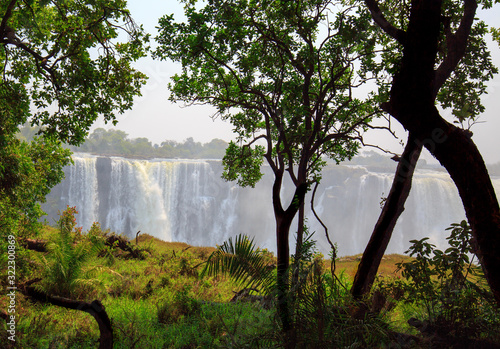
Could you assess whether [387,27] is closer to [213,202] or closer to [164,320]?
[164,320]

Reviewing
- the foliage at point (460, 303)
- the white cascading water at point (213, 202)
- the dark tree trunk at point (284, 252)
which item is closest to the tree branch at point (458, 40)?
the foliage at point (460, 303)

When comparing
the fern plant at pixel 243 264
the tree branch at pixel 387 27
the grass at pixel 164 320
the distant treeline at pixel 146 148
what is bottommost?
the grass at pixel 164 320

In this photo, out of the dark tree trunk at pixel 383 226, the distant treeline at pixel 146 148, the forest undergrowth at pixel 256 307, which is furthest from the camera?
the distant treeline at pixel 146 148

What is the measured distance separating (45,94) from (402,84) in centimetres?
670

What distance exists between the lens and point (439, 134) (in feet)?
11.6

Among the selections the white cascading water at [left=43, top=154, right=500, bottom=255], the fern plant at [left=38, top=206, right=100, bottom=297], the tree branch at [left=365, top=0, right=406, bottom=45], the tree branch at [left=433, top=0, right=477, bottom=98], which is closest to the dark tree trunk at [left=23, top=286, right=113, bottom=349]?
the fern plant at [left=38, top=206, right=100, bottom=297]

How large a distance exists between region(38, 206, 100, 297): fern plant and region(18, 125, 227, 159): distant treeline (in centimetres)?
5359

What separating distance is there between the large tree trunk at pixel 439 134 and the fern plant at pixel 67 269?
261 inches

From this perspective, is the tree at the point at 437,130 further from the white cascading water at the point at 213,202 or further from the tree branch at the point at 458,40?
the white cascading water at the point at 213,202

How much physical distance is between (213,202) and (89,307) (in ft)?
162

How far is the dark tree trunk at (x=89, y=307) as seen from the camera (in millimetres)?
3727

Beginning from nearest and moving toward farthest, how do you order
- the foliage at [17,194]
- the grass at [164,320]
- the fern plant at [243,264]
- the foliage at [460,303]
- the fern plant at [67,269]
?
the foliage at [460,303], the fern plant at [243,264], the grass at [164,320], the foliage at [17,194], the fern plant at [67,269]

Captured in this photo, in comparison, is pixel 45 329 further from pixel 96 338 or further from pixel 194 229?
pixel 194 229

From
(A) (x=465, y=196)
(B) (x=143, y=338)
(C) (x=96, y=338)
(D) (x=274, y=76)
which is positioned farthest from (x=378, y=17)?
(C) (x=96, y=338)
